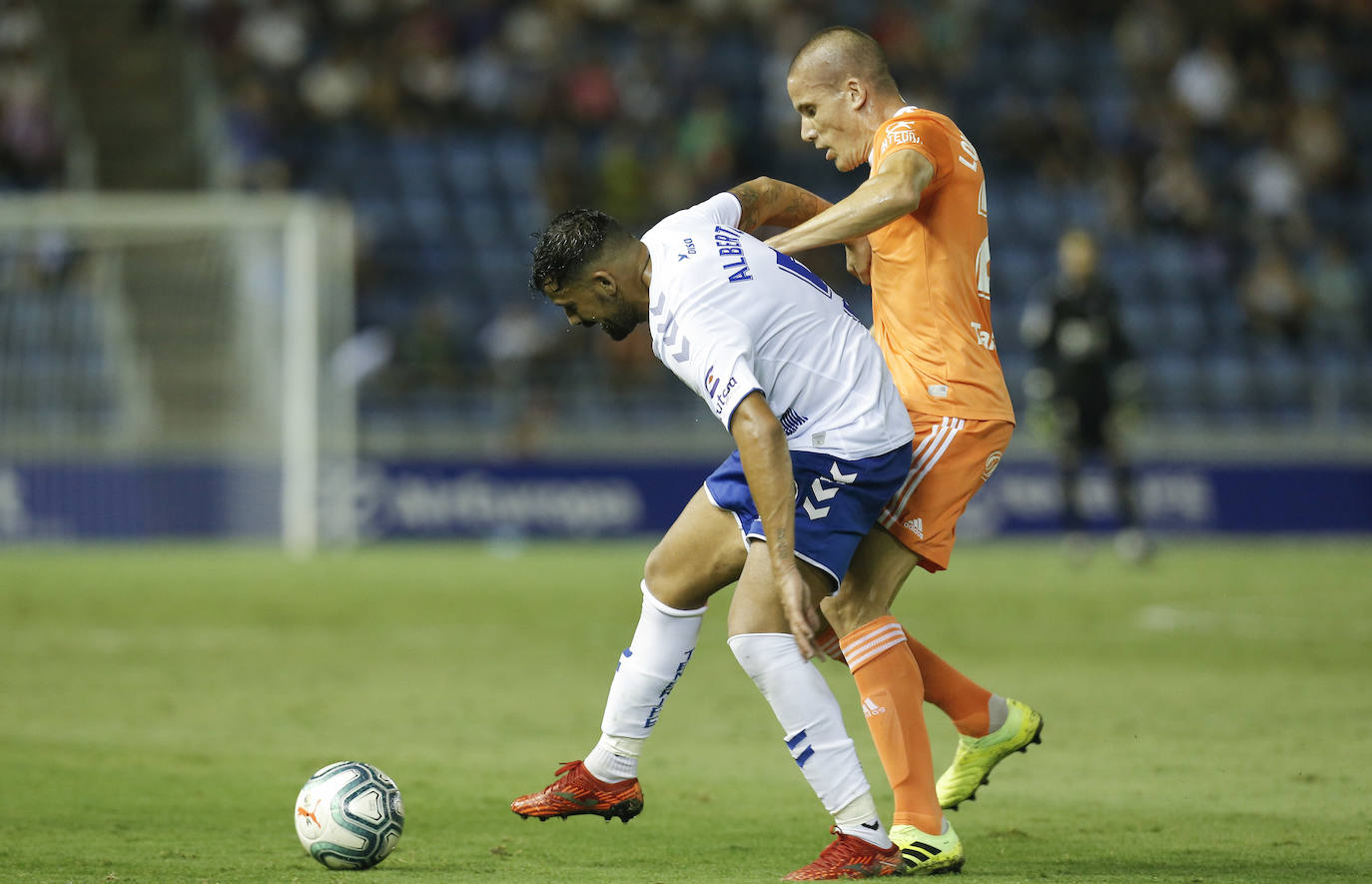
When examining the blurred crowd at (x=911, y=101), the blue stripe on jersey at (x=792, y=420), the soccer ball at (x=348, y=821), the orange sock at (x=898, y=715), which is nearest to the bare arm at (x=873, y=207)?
the blue stripe on jersey at (x=792, y=420)

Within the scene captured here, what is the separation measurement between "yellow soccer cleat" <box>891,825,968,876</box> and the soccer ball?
4.64 feet

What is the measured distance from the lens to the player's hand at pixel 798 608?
14.0 ft

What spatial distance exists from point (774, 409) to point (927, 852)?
Result: 127cm

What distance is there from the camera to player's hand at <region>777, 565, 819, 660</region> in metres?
4.28

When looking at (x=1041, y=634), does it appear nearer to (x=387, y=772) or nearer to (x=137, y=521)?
(x=387, y=772)

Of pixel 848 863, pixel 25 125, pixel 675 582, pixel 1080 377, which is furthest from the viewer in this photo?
pixel 25 125

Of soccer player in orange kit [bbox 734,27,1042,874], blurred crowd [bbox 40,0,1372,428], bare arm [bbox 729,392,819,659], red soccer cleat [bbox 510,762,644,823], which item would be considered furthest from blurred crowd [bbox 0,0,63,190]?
bare arm [bbox 729,392,819,659]

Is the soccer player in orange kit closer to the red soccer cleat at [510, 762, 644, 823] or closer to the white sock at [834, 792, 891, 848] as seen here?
the white sock at [834, 792, 891, 848]

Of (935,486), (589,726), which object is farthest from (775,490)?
(589,726)

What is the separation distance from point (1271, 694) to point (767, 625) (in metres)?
4.77

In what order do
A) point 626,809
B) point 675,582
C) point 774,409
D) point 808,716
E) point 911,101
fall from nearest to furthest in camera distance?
1. point 808,716
2. point 774,409
3. point 675,582
4. point 626,809
5. point 911,101

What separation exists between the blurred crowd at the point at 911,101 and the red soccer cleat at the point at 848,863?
50.3 feet

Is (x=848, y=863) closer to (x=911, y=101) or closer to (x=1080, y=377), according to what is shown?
(x=1080, y=377)

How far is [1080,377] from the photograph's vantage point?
15812 mm
